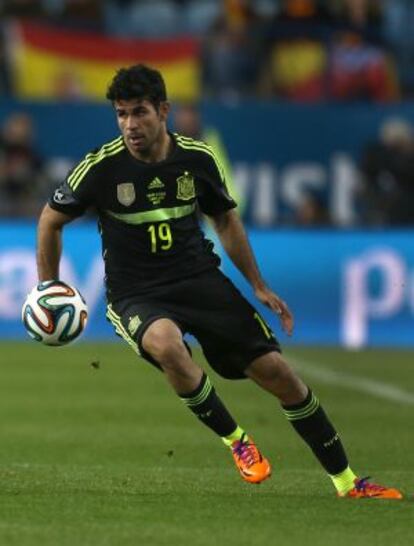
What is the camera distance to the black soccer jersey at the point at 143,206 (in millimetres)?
8383

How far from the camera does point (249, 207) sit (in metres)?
21.2

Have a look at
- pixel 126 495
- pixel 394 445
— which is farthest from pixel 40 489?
pixel 394 445

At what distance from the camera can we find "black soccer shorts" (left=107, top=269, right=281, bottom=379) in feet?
27.5

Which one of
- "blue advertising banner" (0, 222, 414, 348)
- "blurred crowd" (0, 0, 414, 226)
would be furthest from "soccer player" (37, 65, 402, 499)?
"blurred crowd" (0, 0, 414, 226)

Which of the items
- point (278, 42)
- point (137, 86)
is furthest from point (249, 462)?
point (278, 42)

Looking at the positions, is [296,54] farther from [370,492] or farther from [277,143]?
[370,492]

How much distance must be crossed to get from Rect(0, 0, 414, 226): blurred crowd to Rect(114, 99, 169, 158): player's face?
38.9 feet

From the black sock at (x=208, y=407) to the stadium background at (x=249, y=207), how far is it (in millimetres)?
875

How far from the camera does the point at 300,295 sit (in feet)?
61.9

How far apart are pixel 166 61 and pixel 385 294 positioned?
172 inches

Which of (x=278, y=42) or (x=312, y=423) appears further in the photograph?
(x=278, y=42)

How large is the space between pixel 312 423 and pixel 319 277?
1047cm

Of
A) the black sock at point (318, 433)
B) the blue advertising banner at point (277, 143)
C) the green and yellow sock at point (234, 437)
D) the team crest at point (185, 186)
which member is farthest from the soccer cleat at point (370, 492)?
the blue advertising banner at point (277, 143)

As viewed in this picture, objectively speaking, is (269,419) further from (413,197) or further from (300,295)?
(413,197)
